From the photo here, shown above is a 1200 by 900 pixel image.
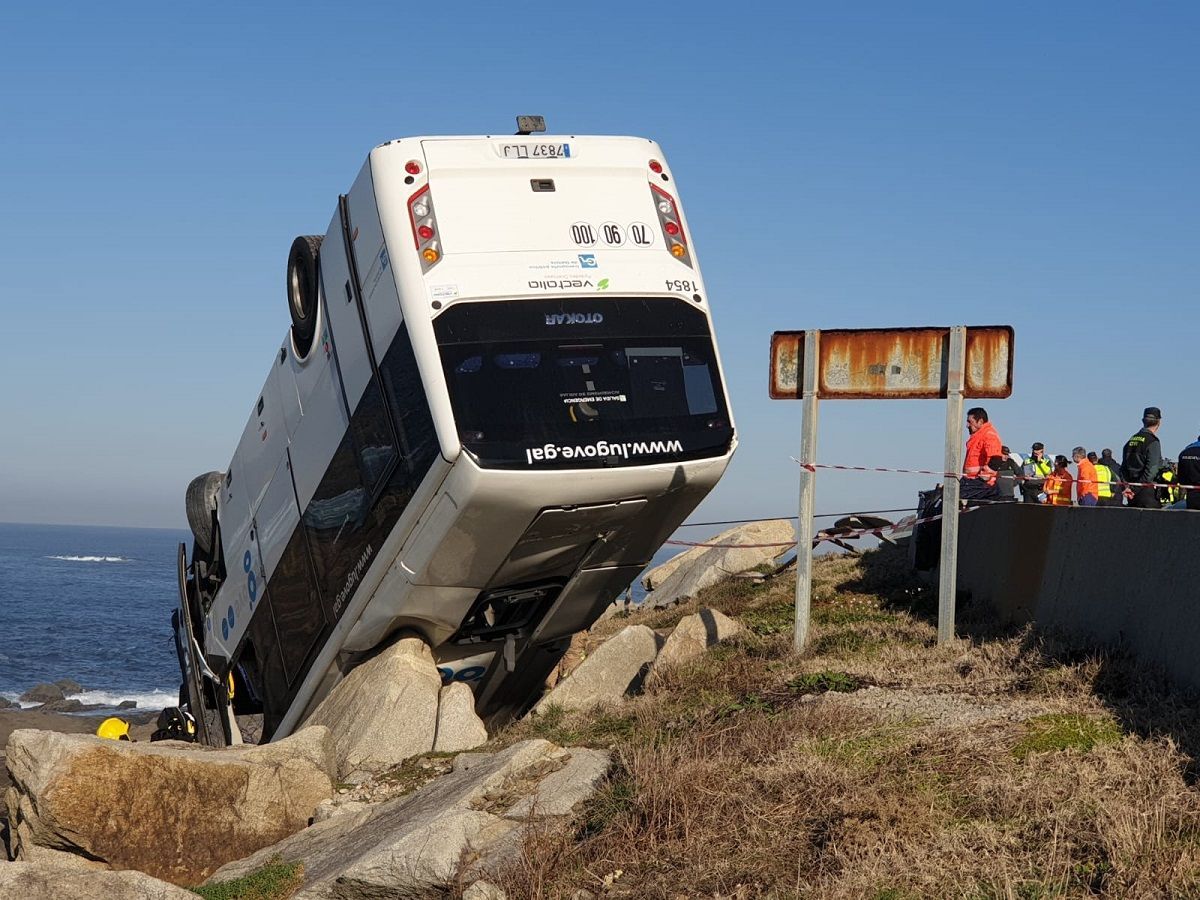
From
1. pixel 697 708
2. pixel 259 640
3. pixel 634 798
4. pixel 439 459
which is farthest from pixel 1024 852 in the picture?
pixel 259 640

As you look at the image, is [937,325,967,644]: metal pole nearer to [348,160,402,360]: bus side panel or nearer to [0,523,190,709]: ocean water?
[348,160,402,360]: bus side panel

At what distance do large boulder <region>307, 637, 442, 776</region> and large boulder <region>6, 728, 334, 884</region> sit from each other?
0.84 m

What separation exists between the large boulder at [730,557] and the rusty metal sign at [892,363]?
19.5 ft

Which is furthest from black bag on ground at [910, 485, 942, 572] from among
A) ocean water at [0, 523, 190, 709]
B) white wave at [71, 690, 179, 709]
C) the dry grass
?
white wave at [71, 690, 179, 709]

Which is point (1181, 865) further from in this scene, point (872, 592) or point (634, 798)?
point (872, 592)

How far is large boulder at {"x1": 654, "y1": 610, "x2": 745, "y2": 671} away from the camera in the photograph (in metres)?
12.2

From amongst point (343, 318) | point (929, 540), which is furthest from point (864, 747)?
point (929, 540)

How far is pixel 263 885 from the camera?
27.3 ft

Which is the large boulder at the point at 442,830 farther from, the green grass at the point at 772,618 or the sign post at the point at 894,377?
the green grass at the point at 772,618

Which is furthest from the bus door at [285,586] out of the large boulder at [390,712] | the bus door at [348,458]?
the large boulder at [390,712]

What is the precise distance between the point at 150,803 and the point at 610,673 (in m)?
4.50

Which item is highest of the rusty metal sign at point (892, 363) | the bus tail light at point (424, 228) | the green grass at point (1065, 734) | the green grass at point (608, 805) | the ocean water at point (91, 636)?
the bus tail light at point (424, 228)

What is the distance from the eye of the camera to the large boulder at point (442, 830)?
729 centimetres

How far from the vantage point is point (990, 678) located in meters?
9.95
